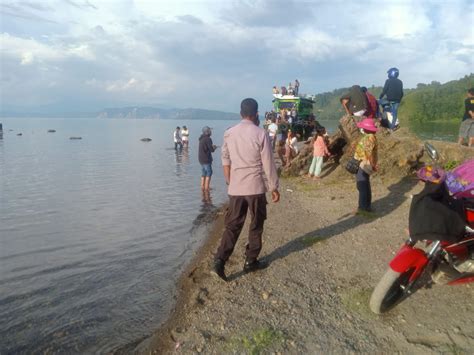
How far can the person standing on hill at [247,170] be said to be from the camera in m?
4.69

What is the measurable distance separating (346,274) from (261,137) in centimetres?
225

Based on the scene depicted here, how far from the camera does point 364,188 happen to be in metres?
7.80

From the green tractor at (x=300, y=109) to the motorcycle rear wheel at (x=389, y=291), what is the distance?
86.8 ft

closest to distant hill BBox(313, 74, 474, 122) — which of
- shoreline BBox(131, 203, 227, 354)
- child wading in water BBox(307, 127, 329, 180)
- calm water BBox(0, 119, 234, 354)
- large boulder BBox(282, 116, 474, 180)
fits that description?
child wading in water BBox(307, 127, 329, 180)

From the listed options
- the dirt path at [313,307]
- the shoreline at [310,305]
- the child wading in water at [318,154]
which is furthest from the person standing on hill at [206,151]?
the dirt path at [313,307]

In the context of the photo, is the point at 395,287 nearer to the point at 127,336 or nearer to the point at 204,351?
the point at 204,351

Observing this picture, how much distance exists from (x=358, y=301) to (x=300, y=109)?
98.7 ft

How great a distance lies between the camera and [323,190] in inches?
442

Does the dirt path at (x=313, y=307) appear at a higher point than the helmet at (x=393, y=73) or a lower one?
lower

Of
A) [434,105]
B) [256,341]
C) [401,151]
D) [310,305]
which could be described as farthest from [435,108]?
[256,341]

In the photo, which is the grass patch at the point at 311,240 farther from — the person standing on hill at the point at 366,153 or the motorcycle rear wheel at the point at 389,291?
the motorcycle rear wheel at the point at 389,291

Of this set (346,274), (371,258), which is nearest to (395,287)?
(346,274)

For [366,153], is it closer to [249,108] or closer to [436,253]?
[249,108]

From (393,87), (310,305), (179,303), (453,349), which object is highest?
(393,87)
